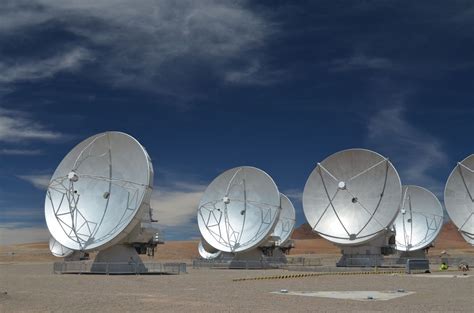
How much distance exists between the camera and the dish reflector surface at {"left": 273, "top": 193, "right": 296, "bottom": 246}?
2985 inches

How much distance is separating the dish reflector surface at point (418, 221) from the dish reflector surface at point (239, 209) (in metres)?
22.1

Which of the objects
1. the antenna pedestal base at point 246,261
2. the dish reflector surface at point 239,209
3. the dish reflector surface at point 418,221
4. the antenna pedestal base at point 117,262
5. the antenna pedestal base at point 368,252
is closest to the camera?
the antenna pedestal base at point 117,262

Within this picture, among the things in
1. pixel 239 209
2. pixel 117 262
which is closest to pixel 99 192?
pixel 117 262

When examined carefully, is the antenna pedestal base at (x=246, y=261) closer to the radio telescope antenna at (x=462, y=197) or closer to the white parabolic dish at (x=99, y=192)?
the white parabolic dish at (x=99, y=192)

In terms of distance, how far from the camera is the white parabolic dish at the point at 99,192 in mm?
39688

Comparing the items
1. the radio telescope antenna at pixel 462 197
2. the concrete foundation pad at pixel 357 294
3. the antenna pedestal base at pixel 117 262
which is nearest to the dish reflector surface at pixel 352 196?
the radio telescope antenna at pixel 462 197

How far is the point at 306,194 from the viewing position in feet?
182

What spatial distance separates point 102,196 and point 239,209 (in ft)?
58.2

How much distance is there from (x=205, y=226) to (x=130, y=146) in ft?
58.8

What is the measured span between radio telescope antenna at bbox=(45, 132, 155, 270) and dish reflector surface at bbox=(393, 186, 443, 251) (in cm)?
3796

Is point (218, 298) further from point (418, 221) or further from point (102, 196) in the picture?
point (418, 221)

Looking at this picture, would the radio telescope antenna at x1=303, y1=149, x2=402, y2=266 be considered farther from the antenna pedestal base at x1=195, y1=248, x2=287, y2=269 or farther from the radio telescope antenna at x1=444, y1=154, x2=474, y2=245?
the radio telescope antenna at x1=444, y1=154, x2=474, y2=245

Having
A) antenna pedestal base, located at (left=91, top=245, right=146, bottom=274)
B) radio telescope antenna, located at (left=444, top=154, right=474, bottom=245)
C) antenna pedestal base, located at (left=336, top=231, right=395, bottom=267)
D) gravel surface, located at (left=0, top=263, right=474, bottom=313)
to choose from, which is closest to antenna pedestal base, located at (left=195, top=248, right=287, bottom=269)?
antenna pedestal base, located at (left=336, top=231, right=395, bottom=267)

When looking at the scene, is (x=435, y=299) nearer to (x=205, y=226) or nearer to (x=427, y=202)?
(x=205, y=226)
